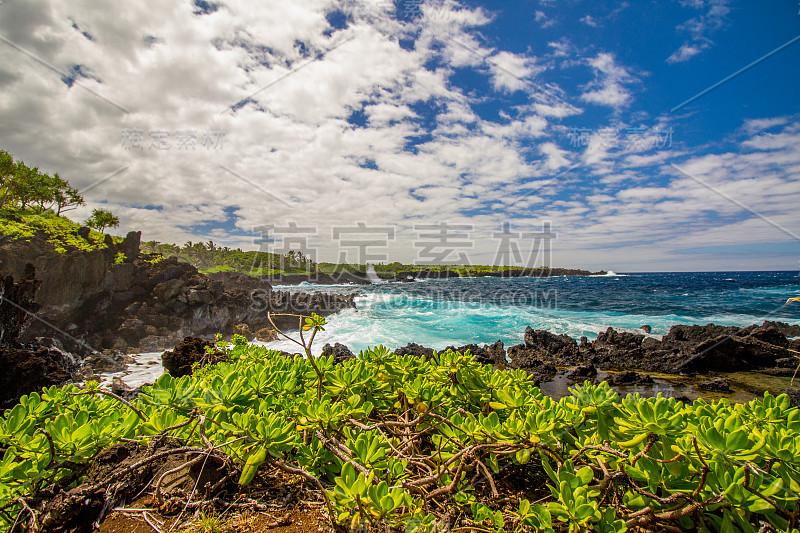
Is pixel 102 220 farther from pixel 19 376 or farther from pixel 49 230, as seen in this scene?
pixel 19 376

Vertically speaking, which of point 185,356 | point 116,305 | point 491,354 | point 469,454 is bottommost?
point 491,354

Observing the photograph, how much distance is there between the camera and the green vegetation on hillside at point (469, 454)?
2.88ft

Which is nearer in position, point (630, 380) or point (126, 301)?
point (630, 380)

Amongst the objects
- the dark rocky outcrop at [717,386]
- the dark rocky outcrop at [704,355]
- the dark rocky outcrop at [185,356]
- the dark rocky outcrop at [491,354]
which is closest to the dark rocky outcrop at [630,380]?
the dark rocky outcrop at [717,386]

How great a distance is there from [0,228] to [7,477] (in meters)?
20.4

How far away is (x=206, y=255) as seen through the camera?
61656mm

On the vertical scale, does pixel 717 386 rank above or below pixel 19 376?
below

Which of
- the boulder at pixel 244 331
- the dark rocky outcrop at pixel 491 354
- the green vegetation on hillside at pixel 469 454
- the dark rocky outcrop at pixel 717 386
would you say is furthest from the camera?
the boulder at pixel 244 331

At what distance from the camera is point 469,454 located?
3.51ft

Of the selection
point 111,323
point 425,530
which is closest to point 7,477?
point 425,530

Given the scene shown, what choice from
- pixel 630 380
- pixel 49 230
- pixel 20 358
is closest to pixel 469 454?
pixel 630 380

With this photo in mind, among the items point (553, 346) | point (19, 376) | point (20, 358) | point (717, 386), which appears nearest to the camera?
point (19, 376)

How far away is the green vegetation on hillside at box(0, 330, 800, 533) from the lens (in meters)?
0.88

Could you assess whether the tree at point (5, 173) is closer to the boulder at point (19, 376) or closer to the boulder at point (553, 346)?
the boulder at point (19, 376)
